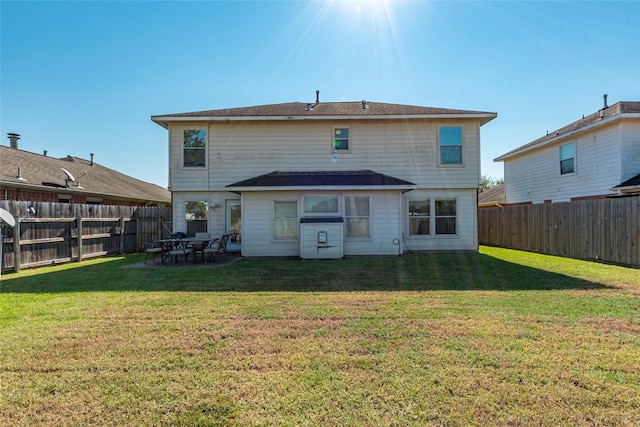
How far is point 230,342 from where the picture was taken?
3805 mm

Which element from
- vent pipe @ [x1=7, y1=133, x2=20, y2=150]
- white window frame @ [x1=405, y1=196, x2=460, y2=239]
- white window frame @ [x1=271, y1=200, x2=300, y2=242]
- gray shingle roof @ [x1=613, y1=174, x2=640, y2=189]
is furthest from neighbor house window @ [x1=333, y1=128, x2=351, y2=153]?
vent pipe @ [x1=7, y1=133, x2=20, y2=150]

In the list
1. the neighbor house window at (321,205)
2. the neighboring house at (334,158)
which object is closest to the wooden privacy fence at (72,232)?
the neighboring house at (334,158)

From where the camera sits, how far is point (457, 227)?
1259 cm

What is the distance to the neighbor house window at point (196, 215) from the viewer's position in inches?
502

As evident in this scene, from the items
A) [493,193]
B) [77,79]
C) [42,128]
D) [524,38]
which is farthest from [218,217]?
[493,193]

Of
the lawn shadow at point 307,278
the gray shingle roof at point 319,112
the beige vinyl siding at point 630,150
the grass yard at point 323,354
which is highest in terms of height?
the gray shingle roof at point 319,112

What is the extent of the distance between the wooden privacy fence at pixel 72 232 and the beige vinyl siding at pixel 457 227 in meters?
10.3

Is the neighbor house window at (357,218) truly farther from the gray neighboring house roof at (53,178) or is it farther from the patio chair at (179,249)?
the gray neighboring house roof at (53,178)

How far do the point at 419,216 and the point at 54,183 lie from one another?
55.5ft

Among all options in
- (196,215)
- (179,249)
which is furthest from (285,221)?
(196,215)

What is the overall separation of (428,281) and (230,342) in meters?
4.93

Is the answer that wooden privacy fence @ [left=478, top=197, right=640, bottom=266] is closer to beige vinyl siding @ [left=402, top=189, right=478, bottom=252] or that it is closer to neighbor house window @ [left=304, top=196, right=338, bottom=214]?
beige vinyl siding @ [left=402, top=189, right=478, bottom=252]

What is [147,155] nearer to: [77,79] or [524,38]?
[77,79]

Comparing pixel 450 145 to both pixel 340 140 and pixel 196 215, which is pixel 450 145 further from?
pixel 196 215
